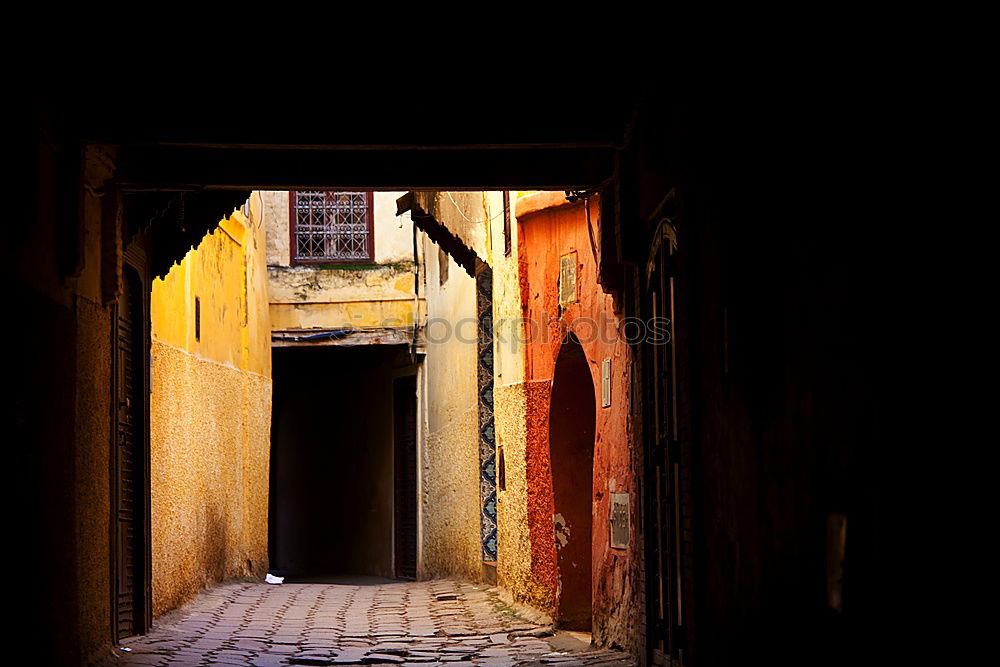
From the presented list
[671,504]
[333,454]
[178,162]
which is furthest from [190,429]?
[333,454]

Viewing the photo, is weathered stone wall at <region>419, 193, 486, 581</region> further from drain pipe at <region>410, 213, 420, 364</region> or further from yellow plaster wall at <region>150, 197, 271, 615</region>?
yellow plaster wall at <region>150, 197, 271, 615</region>

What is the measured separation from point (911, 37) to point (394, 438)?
1585cm

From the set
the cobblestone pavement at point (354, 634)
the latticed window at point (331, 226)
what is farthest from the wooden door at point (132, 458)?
the latticed window at point (331, 226)

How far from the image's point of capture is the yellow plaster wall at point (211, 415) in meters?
10.1

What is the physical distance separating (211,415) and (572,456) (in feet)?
14.5

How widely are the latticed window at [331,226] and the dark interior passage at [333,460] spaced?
53.2 inches

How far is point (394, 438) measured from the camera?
59.9 feet

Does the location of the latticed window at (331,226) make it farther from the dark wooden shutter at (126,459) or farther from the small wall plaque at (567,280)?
the dark wooden shutter at (126,459)

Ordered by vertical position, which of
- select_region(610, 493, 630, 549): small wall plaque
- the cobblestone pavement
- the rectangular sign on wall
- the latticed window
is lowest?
the cobblestone pavement

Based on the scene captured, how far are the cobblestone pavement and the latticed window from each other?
5.97m

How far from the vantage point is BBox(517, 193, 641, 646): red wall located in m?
7.74

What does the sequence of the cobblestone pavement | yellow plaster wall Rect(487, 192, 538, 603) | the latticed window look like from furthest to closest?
the latticed window
yellow plaster wall Rect(487, 192, 538, 603)
the cobblestone pavement

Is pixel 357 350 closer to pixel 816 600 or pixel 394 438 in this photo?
pixel 394 438

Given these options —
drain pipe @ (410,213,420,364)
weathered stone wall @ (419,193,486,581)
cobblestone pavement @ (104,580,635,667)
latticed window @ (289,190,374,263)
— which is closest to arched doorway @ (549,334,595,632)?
cobblestone pavement @ (104,580,635,667)
